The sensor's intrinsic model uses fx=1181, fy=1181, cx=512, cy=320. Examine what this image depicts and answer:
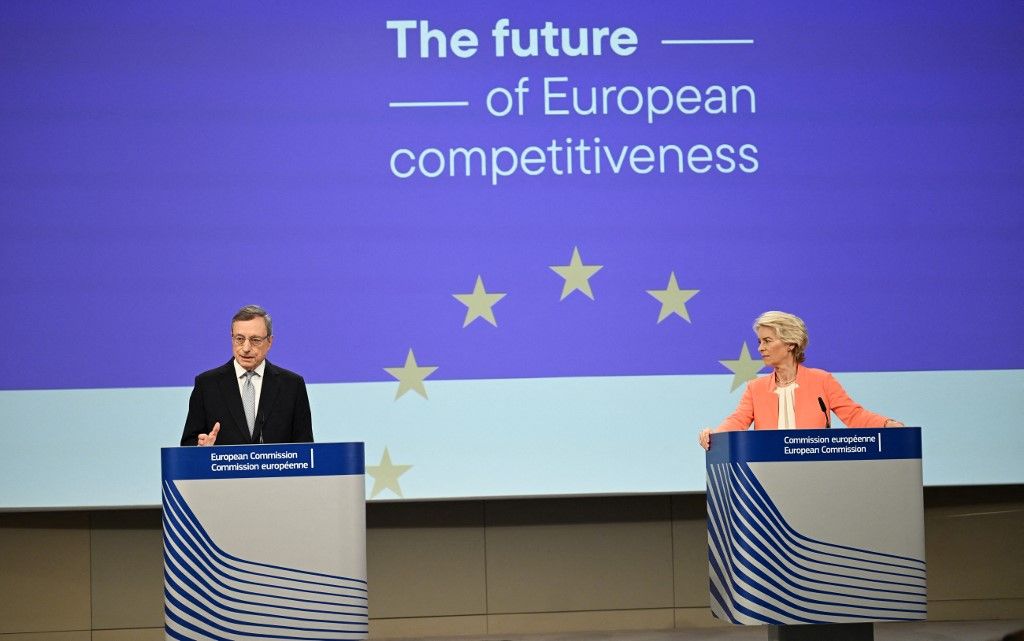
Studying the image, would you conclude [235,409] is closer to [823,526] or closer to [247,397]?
A: [247,397]

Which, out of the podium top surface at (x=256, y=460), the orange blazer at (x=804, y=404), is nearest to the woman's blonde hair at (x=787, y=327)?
the orange blazer at (x=804, y=404)

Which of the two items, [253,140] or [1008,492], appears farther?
[1008,492]

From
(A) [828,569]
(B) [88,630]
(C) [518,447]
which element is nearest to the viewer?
(A) [828,569]

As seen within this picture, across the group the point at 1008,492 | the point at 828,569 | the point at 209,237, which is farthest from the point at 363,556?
the point at 1008,492

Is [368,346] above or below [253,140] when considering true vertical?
below

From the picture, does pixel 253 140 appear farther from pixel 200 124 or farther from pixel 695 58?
pixel 695 58

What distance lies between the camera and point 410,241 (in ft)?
17.0

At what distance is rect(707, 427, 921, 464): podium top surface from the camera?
3.36 m

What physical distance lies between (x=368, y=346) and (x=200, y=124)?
1.22 meters

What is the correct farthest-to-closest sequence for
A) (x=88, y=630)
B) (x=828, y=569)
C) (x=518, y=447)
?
1. (x=88, y=630)
2. (x=518, y=447)
3. (x=828, y=569)

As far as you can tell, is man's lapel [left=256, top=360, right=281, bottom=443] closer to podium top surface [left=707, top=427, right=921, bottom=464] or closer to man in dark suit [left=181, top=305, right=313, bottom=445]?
man in dark suit [left=181, top=305, right=313, bottom=445]

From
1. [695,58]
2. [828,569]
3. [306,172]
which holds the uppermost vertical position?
[695,58]

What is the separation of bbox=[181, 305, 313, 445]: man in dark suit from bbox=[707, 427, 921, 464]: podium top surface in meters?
1.40

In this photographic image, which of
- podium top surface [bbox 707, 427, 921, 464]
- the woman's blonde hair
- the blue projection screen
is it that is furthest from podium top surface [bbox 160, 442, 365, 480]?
the blue projection screen
